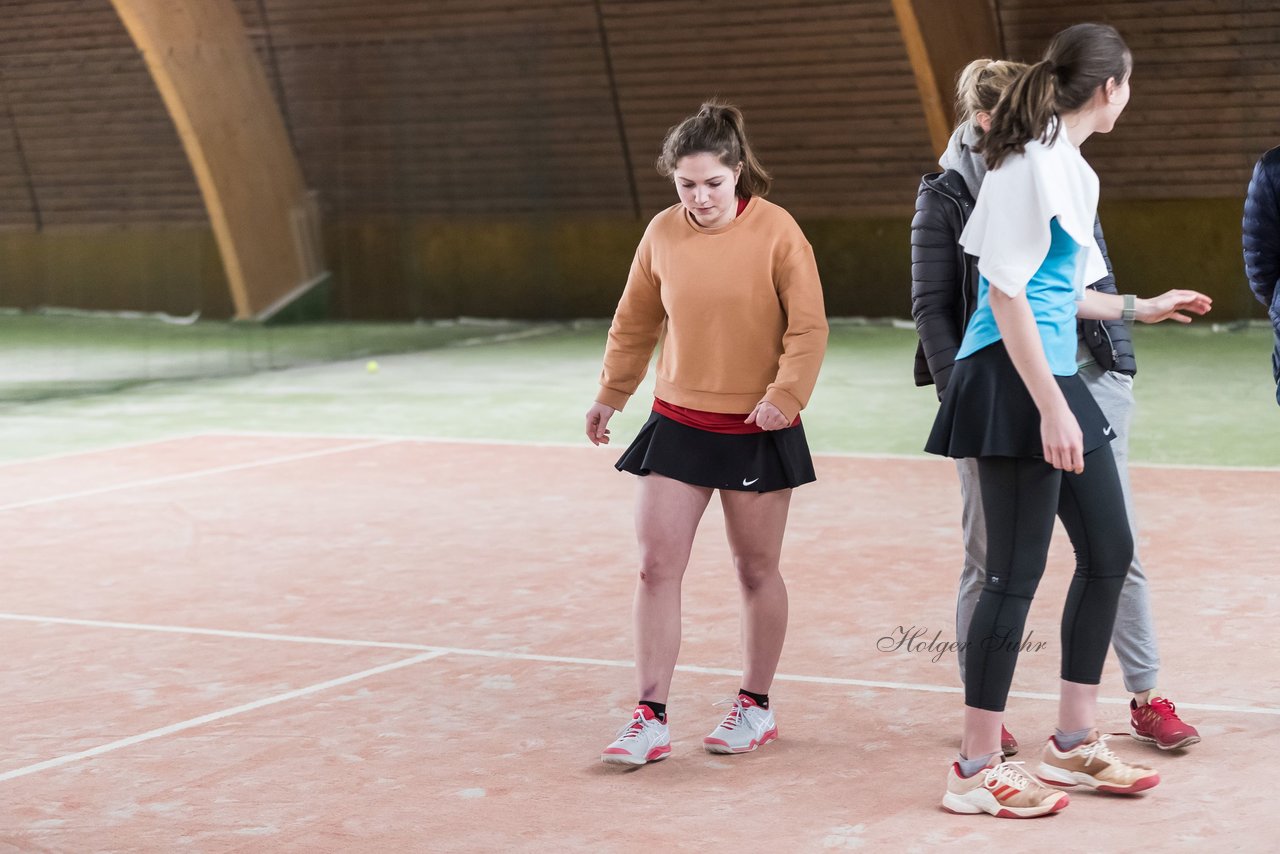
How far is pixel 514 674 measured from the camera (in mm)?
4492

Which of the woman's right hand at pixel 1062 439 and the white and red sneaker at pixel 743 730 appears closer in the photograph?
the woman's right hand at pixel 1062 439

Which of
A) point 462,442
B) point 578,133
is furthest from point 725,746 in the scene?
point 578,133

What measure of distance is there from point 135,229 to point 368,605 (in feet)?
28.0

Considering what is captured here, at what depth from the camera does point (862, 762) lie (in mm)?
3668

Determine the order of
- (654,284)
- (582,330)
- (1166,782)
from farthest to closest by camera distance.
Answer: (582,330) < (654,284) < (1166,782)

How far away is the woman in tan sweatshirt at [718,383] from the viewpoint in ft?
12.0

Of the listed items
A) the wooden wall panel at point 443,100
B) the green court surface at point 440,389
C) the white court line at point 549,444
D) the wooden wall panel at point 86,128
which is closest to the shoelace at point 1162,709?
the white court line at point 549,444

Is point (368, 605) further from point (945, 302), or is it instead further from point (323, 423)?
point (323, 423)

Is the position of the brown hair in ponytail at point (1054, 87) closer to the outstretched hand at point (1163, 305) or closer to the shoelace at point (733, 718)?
the outstretched hand at point (1163, 305)

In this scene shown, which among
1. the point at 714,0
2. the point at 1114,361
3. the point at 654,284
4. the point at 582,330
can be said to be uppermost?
the point at 714,0

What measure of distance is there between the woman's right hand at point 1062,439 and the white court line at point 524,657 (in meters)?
1.23

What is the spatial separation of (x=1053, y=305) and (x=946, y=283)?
0.47 m

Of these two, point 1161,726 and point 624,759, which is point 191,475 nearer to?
point 624,759

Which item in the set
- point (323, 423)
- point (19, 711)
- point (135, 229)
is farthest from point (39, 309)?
point (19, 711)
